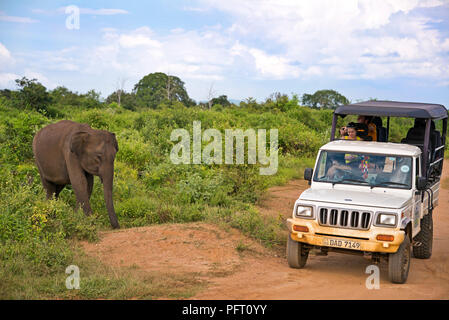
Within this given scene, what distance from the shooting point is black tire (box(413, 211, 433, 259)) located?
8.91 metres

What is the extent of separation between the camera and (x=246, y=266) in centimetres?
787

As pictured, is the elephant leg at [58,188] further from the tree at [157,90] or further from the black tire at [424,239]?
the tree at [157,90]

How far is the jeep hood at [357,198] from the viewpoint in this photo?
7.11 metres

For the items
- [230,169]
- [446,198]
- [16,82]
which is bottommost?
[446,198]

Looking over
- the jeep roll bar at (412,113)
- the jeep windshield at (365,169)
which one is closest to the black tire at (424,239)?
the jeep roll bar at (412,113)

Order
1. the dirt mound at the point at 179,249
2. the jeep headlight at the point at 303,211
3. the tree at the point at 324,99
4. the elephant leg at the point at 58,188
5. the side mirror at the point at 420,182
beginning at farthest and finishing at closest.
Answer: the tree at the point at 324,99, the elephant leg at the point at 58,188, the dirt mound at the point at 179,249, the side mirror at the point at 420,182, the jeep headlight at the point at 303,211

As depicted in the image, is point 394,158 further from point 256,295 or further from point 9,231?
point 9,231

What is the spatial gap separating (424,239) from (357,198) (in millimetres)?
2335

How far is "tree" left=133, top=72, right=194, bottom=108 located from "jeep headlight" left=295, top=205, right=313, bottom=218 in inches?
1226

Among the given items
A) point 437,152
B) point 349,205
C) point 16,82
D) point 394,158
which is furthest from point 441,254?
point 16,82

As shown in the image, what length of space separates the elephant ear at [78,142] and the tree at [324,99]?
131 ft

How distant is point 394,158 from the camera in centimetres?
798

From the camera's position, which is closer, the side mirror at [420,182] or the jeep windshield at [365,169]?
the side mirror at [420,182]
